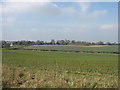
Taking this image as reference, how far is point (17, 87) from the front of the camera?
6305 mm

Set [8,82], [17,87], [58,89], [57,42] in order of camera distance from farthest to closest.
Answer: [57,42], [8,82], [17,87], [58,89]

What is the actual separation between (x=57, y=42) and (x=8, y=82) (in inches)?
3586

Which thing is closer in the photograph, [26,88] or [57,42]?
[26,88]

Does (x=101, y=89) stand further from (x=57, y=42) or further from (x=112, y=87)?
(x=57, y=42)

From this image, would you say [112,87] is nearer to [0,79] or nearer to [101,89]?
[101,89]

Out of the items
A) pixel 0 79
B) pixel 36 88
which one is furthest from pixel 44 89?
pixel 0 79

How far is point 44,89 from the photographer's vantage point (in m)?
5.91

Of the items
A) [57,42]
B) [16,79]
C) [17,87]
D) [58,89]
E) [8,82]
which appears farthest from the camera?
[57,42]

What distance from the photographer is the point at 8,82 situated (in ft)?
22.0

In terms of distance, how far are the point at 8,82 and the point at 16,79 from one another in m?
0.68

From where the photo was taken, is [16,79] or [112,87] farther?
[16,79]

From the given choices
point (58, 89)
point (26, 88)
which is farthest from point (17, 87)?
point (58, 89)

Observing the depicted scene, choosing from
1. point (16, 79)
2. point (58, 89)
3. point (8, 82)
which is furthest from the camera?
point (16, 79)

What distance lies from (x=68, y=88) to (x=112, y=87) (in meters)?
2.00
